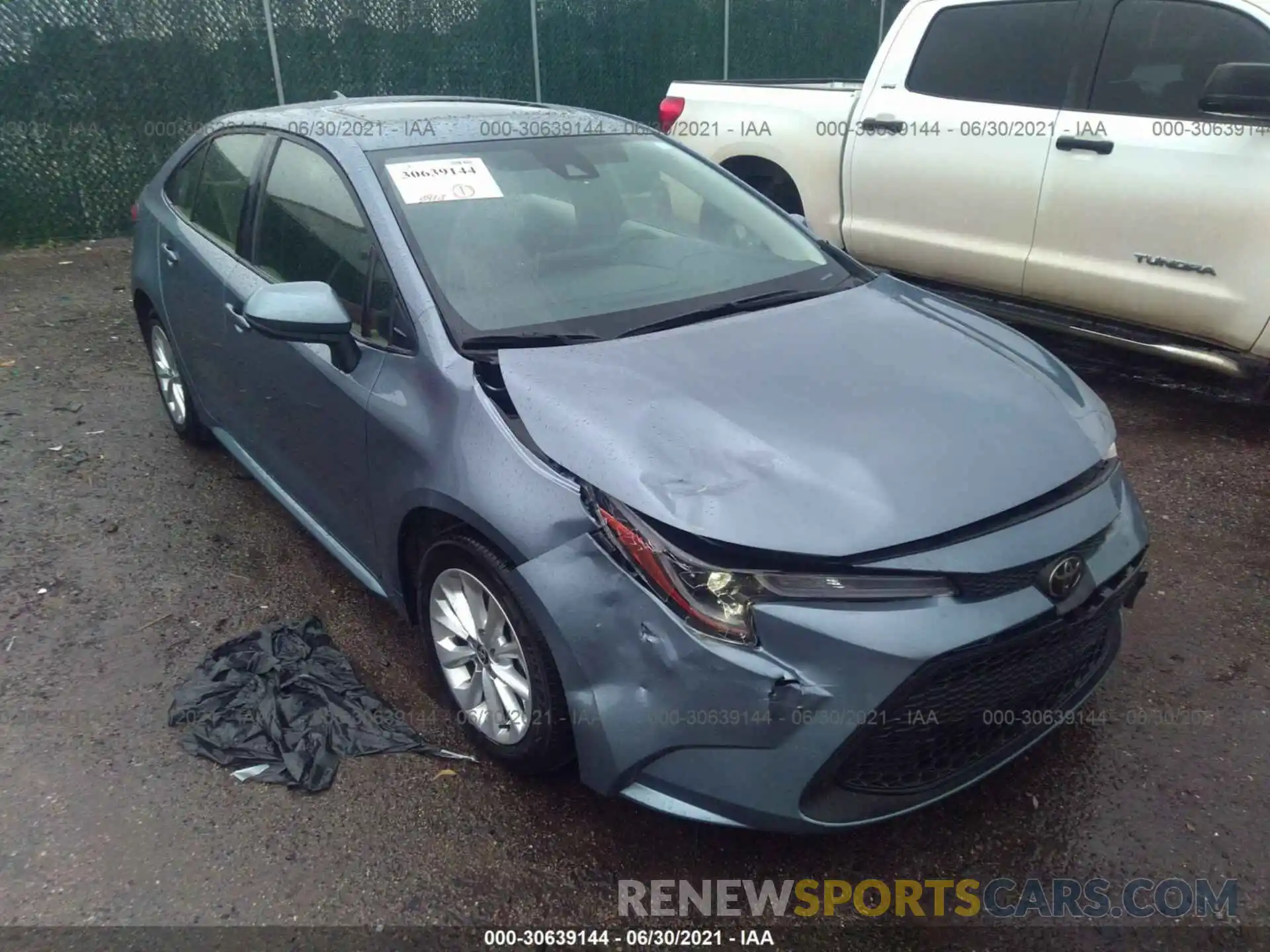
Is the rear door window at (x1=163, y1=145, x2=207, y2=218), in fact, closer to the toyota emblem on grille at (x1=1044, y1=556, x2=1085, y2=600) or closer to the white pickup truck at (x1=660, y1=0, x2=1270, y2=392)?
the white pickup truck at (x1=660, y1=0, x2=1270, y2=392)

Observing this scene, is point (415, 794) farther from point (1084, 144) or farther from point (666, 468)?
point (1084, 144)

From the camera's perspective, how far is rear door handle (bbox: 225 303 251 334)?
3.42m

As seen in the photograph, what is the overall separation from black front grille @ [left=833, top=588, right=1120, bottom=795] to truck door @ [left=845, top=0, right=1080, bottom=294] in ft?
10.2

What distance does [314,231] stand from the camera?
3.14 meters

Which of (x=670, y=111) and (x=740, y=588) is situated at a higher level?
(x=670, y=111)

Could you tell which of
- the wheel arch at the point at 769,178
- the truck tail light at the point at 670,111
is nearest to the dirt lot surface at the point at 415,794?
the wheel arch at the point at 769,178

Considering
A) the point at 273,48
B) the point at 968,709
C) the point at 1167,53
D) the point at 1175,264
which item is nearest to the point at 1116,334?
the point at 1175,264

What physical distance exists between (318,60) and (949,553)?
917 centimetres

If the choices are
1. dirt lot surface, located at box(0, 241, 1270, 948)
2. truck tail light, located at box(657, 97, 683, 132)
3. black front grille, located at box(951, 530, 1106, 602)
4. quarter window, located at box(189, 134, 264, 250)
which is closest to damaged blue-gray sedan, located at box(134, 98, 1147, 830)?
black front grille, located at box(951, 530, 1106, 602)

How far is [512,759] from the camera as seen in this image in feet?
8.40

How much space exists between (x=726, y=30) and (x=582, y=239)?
9771 millimetres

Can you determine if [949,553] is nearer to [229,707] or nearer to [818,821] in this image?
[818,821]

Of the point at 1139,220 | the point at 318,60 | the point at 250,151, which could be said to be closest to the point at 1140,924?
the point at 1139,220

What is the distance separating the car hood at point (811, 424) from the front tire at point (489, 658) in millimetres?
383
